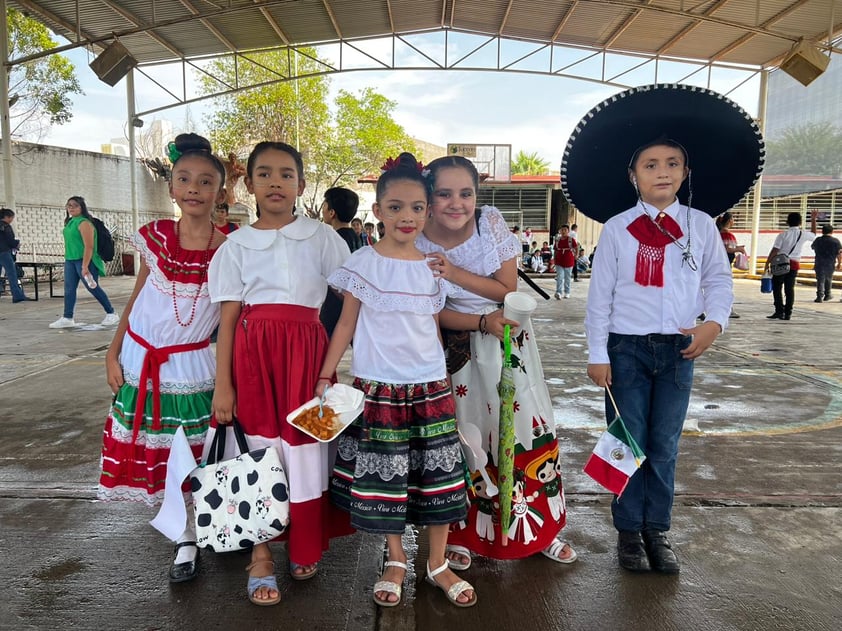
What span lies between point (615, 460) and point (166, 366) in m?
1.67

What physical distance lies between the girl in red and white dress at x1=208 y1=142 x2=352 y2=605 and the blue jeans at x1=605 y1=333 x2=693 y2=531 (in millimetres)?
1128

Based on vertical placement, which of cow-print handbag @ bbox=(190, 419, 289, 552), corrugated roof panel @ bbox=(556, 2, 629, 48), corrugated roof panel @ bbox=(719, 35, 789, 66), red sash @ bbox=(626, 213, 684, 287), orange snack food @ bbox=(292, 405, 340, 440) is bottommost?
cow-print handbag @ bbox=(190, 419, 289, 552)

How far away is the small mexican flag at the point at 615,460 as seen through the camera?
2.16m

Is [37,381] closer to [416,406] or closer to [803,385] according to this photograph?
[416,406]

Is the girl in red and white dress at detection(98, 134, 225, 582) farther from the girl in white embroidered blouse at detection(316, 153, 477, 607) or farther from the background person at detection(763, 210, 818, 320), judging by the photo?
the background person at detection(763, 210, 818, 320)

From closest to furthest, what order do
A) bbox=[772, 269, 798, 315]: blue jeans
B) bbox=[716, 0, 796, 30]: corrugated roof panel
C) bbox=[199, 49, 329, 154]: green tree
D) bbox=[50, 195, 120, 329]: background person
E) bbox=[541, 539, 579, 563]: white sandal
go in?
bbox=[541, 539, 579, 563]: white sandal → bbox=[50, 195, 120, 329]: background person → bbox=[772, 269, 798, 315]: blue jeans → bbox=[716, 0, 796, 30]: corrugated roof panel → bbox=[199, 49, 329, 154]: green tree

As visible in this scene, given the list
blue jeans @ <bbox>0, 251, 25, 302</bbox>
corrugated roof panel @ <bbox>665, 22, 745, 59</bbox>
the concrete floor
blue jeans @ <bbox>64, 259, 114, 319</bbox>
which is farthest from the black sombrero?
corrugated roof panel @ <bbox>665, 22, 745, 59</bbox>

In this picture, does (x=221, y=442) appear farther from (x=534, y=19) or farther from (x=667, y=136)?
(x=534, y=19)

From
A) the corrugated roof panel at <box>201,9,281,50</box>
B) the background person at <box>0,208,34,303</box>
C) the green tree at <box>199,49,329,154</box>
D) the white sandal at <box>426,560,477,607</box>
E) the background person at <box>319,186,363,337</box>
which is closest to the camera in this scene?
the white sandal at <box>426,560,477,607</box>

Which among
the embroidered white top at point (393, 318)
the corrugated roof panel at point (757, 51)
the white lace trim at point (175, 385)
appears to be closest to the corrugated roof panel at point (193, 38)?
the corrugated roof panel at point (757, 51)

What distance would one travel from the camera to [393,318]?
2.05 m

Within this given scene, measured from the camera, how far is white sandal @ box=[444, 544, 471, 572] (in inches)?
88.7

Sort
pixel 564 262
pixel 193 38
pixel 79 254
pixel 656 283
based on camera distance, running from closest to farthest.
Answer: pixel 656 283 → pixel 79 254 → pixel 564 262 → pixel 193 38

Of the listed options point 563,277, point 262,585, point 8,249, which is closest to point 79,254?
point 8,249
